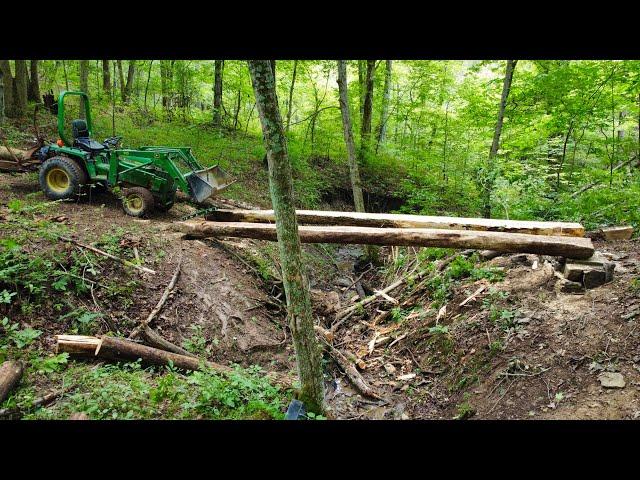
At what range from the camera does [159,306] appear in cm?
622

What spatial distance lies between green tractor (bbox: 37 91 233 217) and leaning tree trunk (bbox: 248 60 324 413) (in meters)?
4.76

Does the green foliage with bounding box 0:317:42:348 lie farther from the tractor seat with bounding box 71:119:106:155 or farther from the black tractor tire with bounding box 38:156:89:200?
the tractor seat with bounding box 71:119:106:155

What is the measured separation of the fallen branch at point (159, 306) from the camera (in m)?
5.69

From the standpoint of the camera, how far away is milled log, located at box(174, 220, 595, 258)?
242 inches

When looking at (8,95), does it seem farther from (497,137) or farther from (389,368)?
(497,137)

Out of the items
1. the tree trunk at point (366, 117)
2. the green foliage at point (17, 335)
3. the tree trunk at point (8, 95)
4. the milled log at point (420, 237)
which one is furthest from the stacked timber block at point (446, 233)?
the tree trunk at point (8, 95)

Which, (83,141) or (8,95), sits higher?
(8,95)

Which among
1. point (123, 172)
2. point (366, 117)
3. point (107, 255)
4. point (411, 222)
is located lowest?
point (107, 255)

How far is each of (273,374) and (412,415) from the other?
6.50 ft

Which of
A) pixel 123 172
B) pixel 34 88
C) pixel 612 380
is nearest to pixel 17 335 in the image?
pixel 123 172

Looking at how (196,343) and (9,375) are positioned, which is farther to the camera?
(196,343)

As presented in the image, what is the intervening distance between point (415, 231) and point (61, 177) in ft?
24.3
